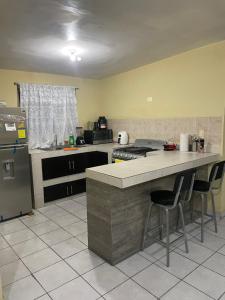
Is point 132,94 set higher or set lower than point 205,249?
higher

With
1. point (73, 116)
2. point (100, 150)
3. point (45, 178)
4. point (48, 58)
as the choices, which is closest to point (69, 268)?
point (45, 178)

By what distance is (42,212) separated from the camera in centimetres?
343

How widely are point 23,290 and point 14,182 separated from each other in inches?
64.7

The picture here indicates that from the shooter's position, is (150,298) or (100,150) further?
(100,150)

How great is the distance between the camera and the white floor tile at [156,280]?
180 cm

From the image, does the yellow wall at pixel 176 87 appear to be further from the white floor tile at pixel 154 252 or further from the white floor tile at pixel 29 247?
the white floor tile at pixel 29 247

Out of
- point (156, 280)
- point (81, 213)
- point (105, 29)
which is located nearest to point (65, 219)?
point (81, 213)

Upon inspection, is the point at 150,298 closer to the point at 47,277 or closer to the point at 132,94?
the point at 47,277

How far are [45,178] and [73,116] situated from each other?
152 cm

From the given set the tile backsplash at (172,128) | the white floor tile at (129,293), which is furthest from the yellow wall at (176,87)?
the white floor tile at (129,293)

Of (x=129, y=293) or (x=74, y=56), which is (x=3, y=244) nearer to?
(x=129, y=293)

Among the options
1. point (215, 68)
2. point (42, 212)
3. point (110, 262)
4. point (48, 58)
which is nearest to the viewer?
point (110, 262)

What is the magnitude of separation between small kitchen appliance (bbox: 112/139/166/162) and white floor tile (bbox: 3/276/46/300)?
6.73ft

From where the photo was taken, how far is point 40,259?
2254mm
